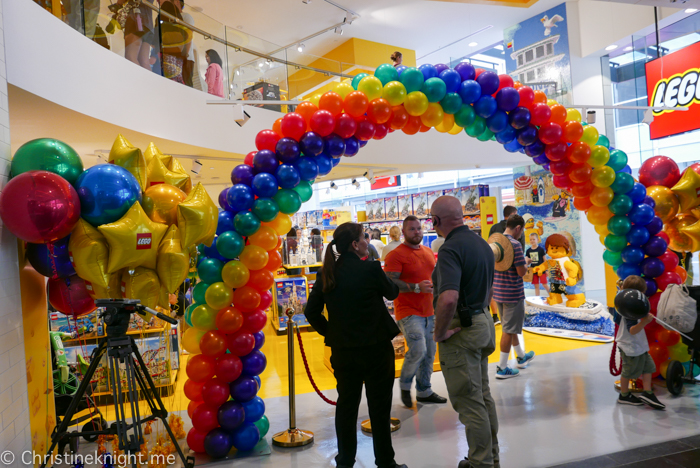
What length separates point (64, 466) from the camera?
340 centimetres

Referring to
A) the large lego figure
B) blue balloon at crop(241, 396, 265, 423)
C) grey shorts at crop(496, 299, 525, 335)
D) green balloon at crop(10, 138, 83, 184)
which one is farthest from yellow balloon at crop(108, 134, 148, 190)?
the large lego figure

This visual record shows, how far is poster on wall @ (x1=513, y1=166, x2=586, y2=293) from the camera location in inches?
362

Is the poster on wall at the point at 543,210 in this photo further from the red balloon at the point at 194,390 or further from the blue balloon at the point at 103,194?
the blue balloon at the point at 103,194

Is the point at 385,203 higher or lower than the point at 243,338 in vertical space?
higher

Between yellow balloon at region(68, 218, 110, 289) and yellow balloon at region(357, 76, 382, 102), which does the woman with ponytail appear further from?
yellow balloon at region(357, 76, 382, 102)

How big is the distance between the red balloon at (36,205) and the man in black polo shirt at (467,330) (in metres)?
2.10

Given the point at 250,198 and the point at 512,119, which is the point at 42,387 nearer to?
the point at 250,198

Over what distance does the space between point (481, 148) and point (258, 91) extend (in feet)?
16.1

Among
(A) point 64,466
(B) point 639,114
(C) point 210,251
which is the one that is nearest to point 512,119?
(C) point 210,251

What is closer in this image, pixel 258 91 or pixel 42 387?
pixel 42 387

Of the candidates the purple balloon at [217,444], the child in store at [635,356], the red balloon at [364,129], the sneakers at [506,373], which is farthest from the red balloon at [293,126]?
the sneakers at [506,373]

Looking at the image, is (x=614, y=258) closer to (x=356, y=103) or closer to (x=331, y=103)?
(x=356, y=103)

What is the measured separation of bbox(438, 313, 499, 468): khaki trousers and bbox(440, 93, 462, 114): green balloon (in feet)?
6.26

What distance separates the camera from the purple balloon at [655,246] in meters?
4.25
